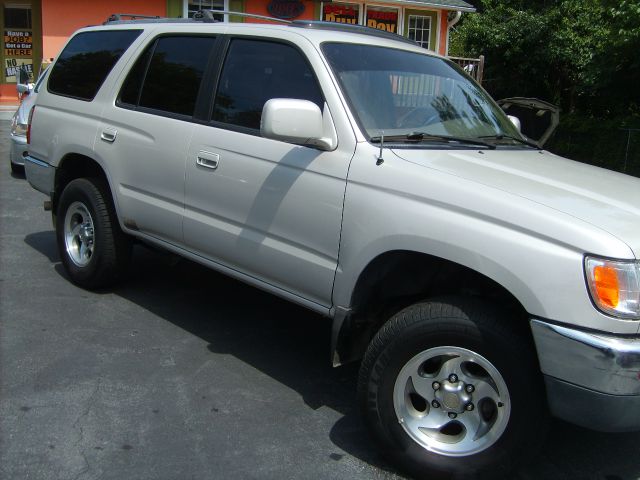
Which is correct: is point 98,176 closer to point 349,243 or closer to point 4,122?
point 349,243

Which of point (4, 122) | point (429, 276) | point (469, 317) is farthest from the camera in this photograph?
point (4, 122)

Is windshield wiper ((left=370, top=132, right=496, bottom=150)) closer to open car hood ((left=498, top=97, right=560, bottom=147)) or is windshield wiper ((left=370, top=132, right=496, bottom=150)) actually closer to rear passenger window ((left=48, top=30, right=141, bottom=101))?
rear passenger window ((left=48, top=30, right=141, bottom=101))

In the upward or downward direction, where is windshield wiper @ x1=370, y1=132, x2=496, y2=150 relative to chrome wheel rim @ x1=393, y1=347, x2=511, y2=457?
upward

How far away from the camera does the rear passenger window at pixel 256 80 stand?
13.1 feet

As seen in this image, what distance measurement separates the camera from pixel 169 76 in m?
4.76

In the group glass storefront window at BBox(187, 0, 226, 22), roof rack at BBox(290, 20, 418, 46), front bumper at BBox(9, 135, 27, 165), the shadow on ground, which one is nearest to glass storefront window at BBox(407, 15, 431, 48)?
glass storefront window at BBox(187, 0, 226, 22)

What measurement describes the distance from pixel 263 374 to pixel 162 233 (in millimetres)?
1194

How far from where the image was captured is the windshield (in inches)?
151

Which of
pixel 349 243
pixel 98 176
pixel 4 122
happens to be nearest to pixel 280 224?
pixel 349 243

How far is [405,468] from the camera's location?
322cm

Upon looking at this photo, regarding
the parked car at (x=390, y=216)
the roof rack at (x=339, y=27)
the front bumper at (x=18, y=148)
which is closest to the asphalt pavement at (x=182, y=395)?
the parked car at (x=390, y=216)

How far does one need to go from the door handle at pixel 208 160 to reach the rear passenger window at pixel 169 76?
371 mm

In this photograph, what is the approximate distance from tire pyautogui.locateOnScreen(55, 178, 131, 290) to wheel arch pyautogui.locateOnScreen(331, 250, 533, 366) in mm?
2384

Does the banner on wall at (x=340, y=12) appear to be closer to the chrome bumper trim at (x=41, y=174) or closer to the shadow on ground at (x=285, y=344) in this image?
the shadow on ground at (x=285, y=344)
